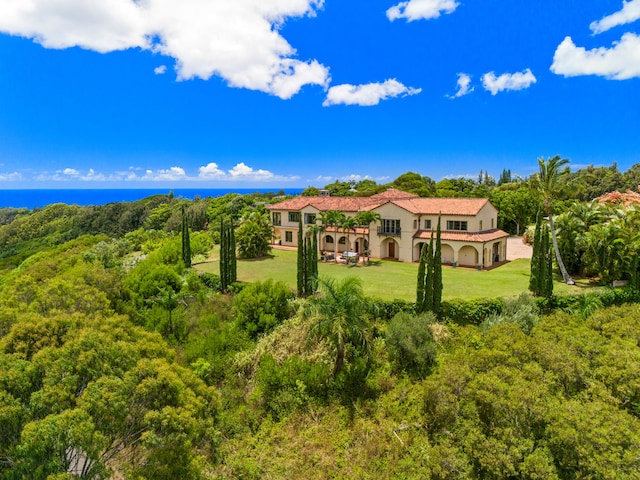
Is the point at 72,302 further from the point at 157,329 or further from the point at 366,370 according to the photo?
the point at 366,370

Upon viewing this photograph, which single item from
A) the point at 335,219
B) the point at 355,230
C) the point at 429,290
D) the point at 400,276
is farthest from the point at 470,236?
the point at 429,290

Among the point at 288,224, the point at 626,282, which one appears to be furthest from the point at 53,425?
the point at 288,224

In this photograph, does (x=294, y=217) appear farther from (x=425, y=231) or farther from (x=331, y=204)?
(x=425, y=231)

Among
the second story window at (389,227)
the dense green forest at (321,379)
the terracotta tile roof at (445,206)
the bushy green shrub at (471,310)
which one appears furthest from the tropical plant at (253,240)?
the bushy green shrub at (471,310)

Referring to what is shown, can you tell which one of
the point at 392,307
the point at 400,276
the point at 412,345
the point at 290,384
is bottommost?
the point at 290,384

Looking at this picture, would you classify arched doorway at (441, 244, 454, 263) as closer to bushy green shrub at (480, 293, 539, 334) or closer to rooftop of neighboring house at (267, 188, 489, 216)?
rooftop of neighboring house at (267, 188, 489, 216)

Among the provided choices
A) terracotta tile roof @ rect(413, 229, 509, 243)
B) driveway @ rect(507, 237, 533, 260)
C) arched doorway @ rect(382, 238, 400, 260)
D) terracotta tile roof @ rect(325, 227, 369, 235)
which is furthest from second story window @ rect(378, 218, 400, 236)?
driveway @ rect(507, 237, 533, 260)
